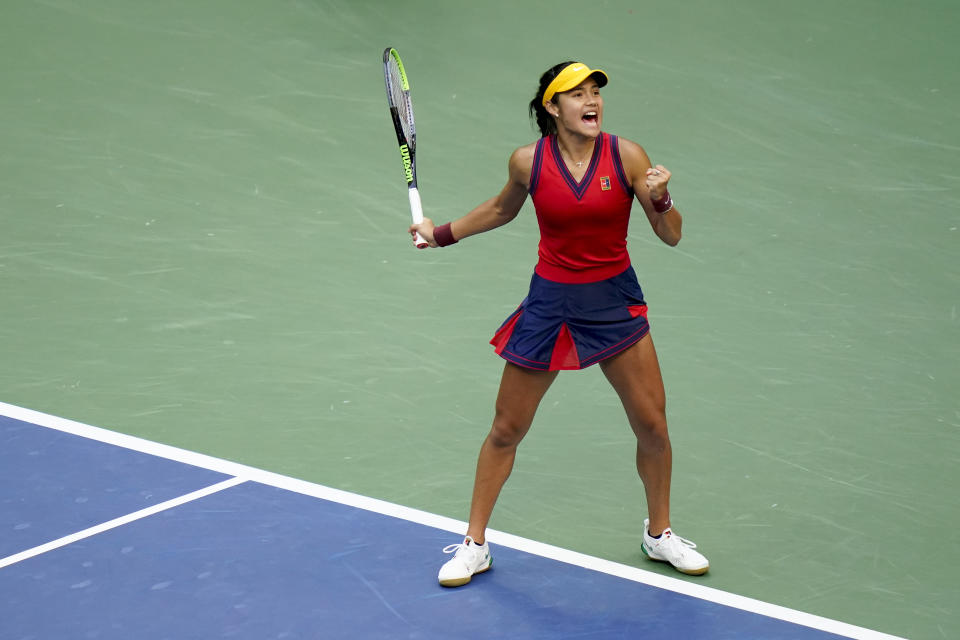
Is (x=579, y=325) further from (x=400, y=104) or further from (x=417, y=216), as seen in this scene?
(x=400, y=104)

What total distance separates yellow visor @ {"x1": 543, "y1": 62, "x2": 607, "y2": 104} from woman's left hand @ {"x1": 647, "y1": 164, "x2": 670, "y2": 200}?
49cm

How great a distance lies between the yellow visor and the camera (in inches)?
188

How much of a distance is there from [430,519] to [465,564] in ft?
1.89

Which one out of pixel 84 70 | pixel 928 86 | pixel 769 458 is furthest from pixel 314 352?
pixel 928 86

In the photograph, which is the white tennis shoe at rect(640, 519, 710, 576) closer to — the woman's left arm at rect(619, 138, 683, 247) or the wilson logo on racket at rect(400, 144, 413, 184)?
the woman's left arm at rect(619, 138, 683, 247)

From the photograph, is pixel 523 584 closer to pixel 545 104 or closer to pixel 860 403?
pixel 545 104

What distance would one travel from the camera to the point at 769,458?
6.11 metres

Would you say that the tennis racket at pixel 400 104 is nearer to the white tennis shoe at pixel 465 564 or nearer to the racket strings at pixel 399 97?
the racket strings at pixel 399 97

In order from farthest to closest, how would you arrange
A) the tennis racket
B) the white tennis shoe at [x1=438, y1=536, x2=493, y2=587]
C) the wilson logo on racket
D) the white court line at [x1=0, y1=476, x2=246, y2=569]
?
1. the tennis racket
2. the wilson logo on racket
3. the white court line at [x1=0, y1=476, x2=246, y2=569]
4. the white tennis shoe at [x1=438, y1=536, x2=493, y2=587]

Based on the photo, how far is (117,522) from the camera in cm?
548

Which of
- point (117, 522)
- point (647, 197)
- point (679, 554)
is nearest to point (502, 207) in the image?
point (647, 197)

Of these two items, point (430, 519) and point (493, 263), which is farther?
point (493, 263)

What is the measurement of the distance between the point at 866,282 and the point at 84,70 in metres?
6.86

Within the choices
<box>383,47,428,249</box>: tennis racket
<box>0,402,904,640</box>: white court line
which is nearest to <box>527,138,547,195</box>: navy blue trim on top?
<box>383,47,428,249</box>: tennis racket
